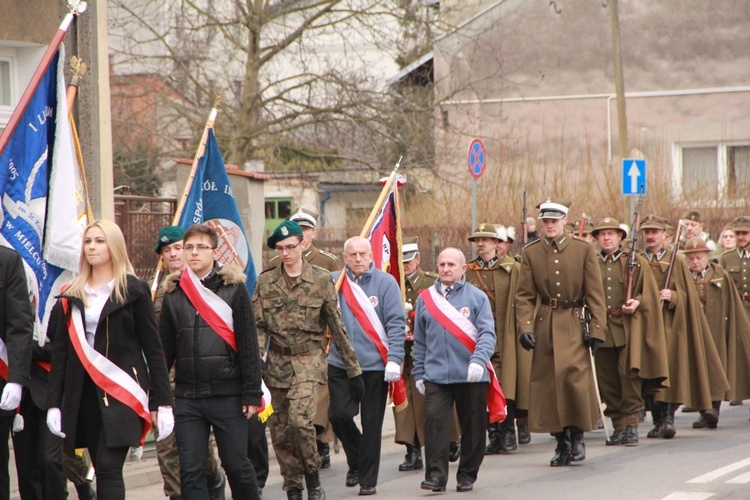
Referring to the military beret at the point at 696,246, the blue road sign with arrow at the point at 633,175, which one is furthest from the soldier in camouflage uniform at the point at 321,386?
the blue road sign with arrow at the point at 633,175

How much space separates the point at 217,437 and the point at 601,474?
3.71 metres

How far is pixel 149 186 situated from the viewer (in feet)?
82.6

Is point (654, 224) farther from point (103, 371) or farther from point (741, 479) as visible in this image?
point (103, 371)

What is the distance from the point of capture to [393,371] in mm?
8961

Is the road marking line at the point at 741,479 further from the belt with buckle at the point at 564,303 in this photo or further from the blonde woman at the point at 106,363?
the blonde woman at the point at 106,363

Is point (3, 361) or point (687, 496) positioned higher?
point (3, 361)

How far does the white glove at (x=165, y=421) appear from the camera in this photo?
262 inches

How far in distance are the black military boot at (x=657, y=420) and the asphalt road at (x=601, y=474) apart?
0.50 feet

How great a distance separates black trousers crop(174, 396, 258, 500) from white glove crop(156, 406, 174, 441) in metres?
0.33

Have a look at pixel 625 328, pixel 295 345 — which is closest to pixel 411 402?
pixel 295 345

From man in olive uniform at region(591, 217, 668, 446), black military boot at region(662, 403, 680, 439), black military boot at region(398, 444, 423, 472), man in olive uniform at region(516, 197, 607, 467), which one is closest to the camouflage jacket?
black military boot at region(398, 444, 423, 472)

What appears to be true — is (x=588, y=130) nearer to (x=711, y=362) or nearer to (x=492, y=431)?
(x=711, y=362)

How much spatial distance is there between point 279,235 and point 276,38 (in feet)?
42.0

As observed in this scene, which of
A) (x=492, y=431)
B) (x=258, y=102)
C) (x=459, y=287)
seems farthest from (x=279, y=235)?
(x=258, y=102)
